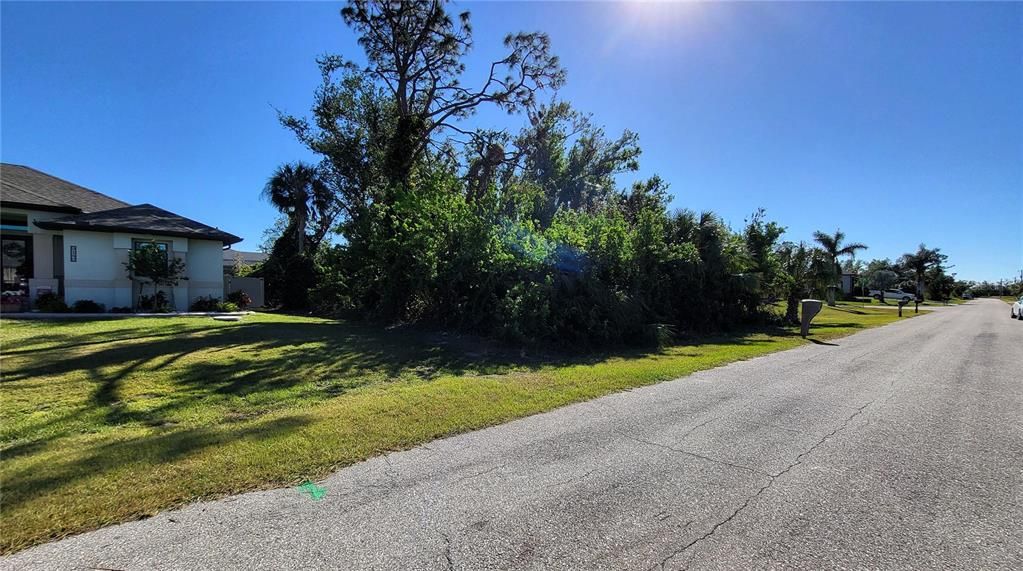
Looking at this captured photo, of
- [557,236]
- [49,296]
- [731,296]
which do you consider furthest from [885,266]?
[49,296]

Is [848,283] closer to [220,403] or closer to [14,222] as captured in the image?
[220,403]

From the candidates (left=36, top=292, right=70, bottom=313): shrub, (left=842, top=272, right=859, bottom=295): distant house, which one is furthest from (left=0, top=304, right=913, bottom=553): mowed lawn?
(left=842, top=272, right=859, bottom=295): distant house

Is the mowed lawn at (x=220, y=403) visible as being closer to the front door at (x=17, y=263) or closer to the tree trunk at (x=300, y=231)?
the front door at (x=17, y=263)

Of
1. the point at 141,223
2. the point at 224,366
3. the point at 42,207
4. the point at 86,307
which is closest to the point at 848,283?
the point at 224,366

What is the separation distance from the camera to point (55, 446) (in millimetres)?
4023

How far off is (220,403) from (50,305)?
14.8 m

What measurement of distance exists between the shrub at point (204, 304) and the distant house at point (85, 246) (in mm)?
236

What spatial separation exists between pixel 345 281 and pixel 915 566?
1582 cm

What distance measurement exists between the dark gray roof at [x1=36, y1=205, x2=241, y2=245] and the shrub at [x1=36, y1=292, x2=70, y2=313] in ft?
8.03

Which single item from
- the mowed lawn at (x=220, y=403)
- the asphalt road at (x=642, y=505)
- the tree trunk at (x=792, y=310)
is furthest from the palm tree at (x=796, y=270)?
the asphalt road at (x=642, y=505)

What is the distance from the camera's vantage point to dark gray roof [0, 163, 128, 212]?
53.7ft

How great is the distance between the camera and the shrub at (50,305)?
48.8 feet

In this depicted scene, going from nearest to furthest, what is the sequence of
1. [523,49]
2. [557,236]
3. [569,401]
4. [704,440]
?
[704,440], [569,401], [557,236], [523,49]

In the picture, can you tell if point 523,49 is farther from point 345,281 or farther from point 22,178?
point 22,178
